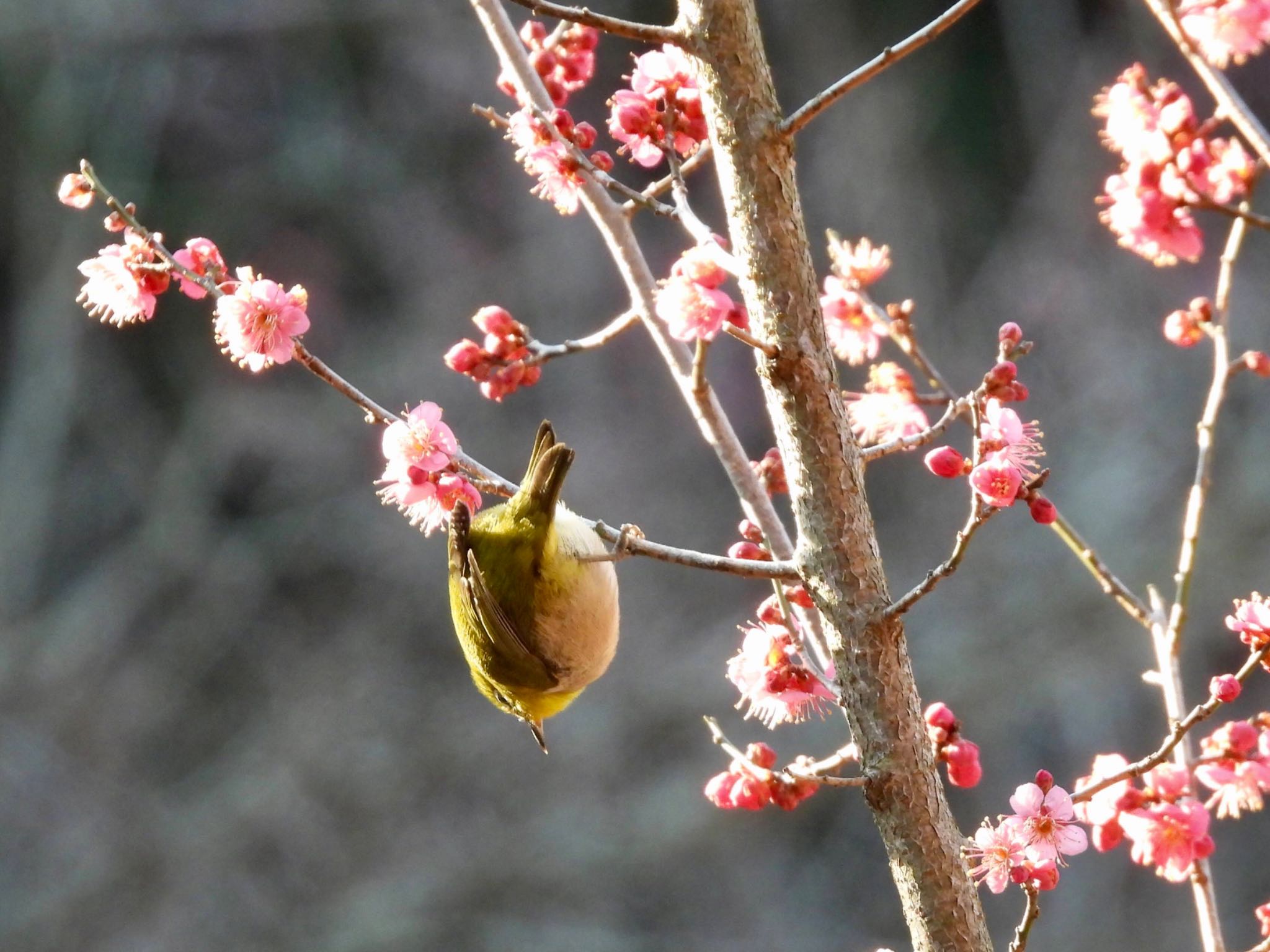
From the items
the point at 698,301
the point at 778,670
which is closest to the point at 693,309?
the point at 698,301

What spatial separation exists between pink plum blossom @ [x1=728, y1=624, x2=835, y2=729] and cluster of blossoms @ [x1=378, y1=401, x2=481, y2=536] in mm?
303

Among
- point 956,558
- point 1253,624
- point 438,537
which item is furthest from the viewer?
point 438,537

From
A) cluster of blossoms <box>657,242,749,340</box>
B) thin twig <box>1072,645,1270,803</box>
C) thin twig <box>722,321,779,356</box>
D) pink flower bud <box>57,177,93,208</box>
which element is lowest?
thin twig <box>1072,645,1270,803</box>

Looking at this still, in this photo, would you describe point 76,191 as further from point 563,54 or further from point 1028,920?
point 1028,920

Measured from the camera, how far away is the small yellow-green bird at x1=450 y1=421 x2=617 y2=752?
1.29 m

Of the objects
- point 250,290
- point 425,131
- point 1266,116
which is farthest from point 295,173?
point 1266,116

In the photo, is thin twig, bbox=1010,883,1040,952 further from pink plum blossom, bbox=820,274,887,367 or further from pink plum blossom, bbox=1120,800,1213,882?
pink plum blossom, bbox=820,274,887,367

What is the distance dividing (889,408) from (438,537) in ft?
7.03

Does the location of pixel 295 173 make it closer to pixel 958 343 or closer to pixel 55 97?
pixel 55 97

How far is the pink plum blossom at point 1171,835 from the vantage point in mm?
977

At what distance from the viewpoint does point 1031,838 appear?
91 centimetres

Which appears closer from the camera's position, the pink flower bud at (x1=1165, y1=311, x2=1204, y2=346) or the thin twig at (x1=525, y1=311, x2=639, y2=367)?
the thin twig at (x1=525, y1=311, x2=639, y2=367)

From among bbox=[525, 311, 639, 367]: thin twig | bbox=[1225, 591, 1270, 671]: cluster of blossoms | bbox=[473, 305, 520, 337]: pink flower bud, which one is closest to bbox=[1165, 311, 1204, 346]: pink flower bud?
bbox=[1225, 591, 1270, 671]: cluster of blossoms

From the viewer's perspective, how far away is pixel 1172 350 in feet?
10.3
